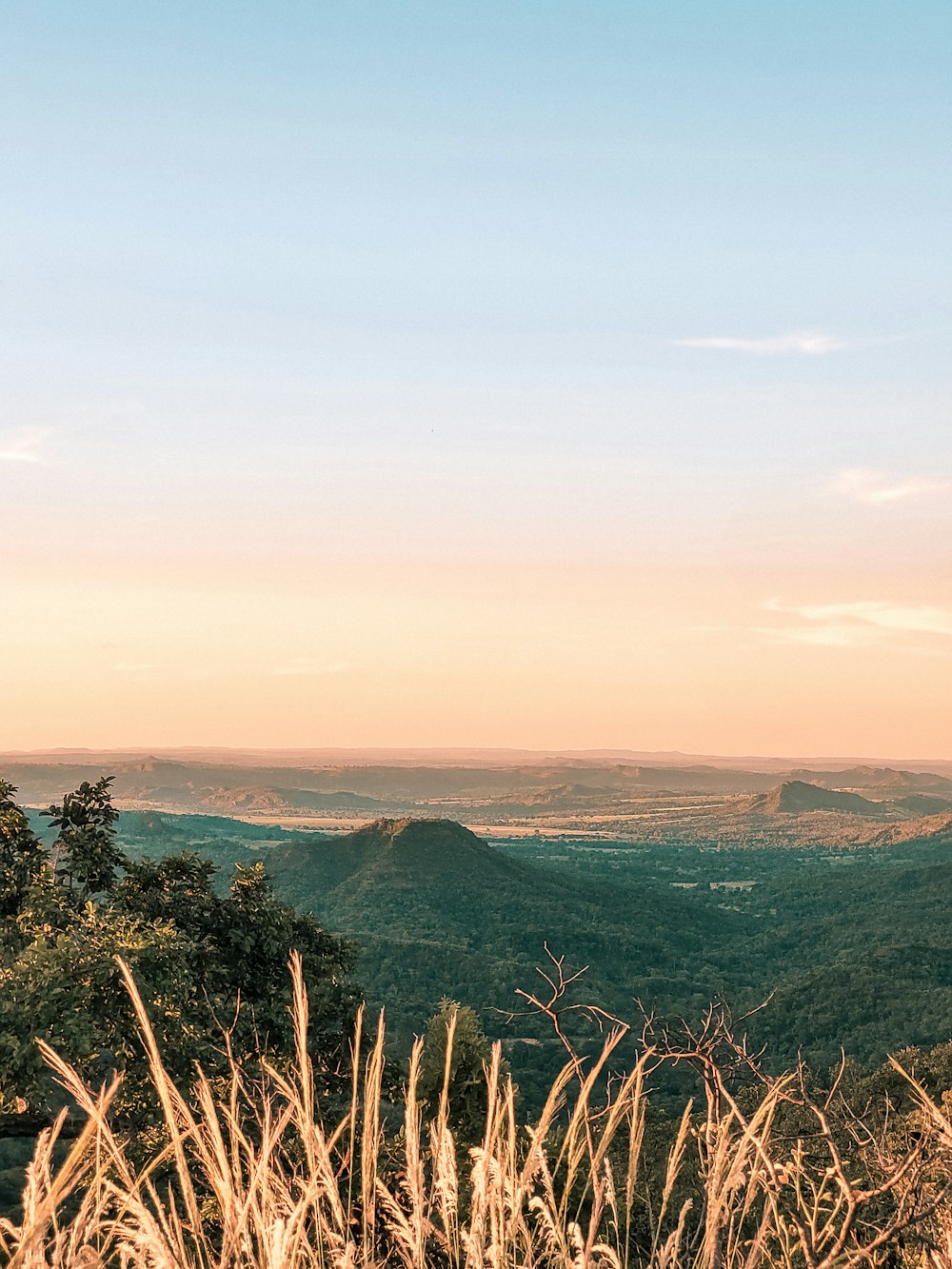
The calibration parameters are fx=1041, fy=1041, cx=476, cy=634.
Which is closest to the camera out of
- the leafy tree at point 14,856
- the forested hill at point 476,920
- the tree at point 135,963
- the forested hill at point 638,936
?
the tree at point 135,963

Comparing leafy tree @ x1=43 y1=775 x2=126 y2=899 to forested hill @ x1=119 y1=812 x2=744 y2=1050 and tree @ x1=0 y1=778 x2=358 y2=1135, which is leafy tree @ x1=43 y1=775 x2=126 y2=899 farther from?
forested hill @ x1=119 y1=812 x2=744 y2=1050

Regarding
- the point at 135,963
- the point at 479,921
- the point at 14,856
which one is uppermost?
the point at 14,856

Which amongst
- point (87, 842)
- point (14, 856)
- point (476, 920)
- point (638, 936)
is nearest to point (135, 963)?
point (87, 842)

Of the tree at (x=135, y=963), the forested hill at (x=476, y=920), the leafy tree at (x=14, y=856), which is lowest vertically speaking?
the forested hill at (x=476, y=920)

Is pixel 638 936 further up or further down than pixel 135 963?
further down

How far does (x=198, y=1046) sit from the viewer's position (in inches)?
683

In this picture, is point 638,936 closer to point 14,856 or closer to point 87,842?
point 87,842

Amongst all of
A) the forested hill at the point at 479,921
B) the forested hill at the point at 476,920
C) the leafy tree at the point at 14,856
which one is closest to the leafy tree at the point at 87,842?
the leafy tree at the point at 14,856

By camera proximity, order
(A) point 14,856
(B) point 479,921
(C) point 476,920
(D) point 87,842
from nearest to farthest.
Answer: (A) point 14,856 < (D) point 87,842 < (B) point 479,921 < (C) point 476,920

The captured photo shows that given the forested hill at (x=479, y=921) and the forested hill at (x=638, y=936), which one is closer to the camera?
the forested hill at (x=638, y=936)

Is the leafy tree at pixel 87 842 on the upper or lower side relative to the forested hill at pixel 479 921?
upper

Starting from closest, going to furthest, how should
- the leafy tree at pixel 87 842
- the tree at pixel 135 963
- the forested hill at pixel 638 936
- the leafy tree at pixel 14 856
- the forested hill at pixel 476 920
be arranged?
1. the tree at pixel 135 963
2. the leafy tree at pixel 14 856
3. the leafy tree at pixel 87 842
4. the forested hill at pixel 638 936
5. the forested hill at pixel 476 920

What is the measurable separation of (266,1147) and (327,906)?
14179 centimetres

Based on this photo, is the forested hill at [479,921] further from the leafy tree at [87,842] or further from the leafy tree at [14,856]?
the leafy tree at [14,856]
